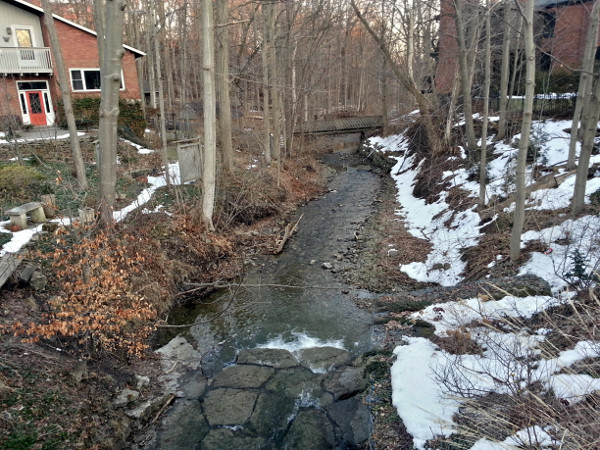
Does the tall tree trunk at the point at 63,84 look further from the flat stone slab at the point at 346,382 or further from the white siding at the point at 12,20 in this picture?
the white siding at the point at 12,20

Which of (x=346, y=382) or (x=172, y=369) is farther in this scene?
(x=172, y=369)

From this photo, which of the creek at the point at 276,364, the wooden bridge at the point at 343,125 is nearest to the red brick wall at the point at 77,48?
the wooden bridge at the point at 343,125

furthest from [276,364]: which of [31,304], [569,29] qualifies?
[569,29]

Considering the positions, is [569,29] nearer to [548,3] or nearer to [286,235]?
[548,3]

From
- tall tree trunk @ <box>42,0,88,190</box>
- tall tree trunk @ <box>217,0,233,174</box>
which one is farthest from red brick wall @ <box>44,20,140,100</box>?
tall tree trunk @ <box>42,0,88,190</box>

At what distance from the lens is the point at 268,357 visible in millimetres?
8258

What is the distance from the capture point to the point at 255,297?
1078 cm

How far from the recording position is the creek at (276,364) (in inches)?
250

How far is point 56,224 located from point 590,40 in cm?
1447

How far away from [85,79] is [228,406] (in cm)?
2240

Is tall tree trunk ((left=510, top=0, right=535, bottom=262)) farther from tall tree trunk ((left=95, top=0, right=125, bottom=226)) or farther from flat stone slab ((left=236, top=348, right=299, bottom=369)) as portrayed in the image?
tall tree trunk ((left=95, top=0, right=125, bottom=226))

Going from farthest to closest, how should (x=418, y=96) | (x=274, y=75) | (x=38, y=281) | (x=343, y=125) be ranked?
(x=343, y=125) < (x=418, y=96) < (x=274, y=75) < (x=38, y=281)

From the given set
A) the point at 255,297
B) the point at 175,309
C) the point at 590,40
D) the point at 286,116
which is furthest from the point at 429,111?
the point at 175,309

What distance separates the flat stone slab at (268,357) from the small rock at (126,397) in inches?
79.0
